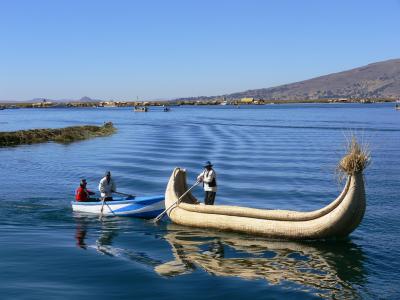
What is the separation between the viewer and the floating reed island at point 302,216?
65.2 ft

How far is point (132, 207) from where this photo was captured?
26.7 metres

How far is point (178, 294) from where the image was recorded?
1644cm

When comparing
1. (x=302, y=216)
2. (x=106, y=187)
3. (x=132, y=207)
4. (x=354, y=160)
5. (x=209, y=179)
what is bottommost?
(x=132, y=207)

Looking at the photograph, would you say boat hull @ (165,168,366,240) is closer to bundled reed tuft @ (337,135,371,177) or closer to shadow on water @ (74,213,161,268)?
bundled reed tuft @ (337,135,371,177)

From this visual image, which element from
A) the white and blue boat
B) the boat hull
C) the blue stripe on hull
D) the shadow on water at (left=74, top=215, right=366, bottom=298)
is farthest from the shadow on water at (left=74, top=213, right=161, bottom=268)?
the boat hull

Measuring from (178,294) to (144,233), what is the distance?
319 inches

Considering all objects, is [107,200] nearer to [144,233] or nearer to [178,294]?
[144,233]

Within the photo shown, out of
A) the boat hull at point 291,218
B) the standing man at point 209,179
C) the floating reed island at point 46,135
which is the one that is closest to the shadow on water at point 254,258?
the boat hull at point 291,218

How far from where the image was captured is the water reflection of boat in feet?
58.4

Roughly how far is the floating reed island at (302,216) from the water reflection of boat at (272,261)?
49cm

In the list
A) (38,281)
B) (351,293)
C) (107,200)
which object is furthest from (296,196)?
(38,281)

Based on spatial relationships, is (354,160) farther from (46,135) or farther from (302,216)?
(46,135)

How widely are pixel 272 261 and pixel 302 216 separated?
8.24ft

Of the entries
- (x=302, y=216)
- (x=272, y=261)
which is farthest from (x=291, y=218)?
(x=272, y=261)
